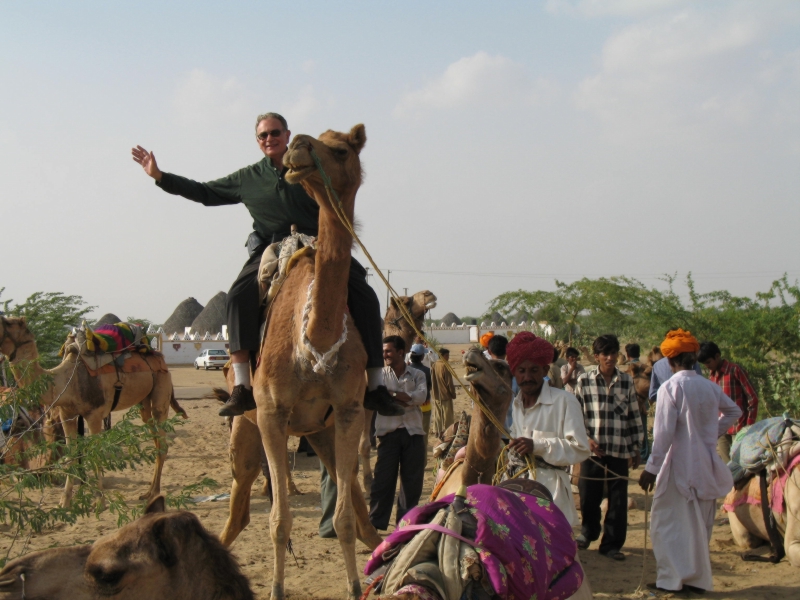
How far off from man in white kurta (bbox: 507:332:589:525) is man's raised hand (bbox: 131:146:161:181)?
3.07m

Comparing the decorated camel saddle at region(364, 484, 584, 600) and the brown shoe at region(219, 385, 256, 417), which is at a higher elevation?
the brown shoe at region(219, 385, 256, 417)

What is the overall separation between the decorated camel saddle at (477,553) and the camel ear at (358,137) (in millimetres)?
2691

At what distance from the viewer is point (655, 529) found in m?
6.07

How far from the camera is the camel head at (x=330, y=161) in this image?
4.66 metres

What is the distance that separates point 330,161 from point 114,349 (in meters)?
7.28

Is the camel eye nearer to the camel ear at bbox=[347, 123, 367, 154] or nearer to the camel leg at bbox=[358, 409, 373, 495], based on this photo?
the camel ear at bbox=[347, 123, 367, 154]

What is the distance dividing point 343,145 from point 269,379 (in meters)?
1.65

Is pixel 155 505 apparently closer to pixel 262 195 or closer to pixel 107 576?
pixel 107 576

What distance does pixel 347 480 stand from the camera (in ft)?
16.7

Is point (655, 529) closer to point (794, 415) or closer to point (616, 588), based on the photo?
point (616, 588)

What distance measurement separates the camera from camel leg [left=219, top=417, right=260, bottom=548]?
20.3 feet

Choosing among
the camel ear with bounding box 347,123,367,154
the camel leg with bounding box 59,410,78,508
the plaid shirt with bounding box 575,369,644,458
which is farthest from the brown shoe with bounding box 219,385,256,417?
the plaid shirt with bounding box 575,369,644,458

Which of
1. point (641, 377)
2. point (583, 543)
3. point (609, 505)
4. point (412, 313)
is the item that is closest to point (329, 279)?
point (609, 505)

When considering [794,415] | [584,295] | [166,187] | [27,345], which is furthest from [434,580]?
[584,295]
